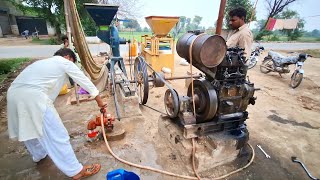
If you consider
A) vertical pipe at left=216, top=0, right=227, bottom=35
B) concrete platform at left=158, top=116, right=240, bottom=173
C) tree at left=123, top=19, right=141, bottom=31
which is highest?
tree at left=123, top=19, right=141, bottom=31

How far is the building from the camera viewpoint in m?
23.6

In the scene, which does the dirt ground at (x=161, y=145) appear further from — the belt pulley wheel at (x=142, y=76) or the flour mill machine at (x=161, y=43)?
the flour mill machine at (x=161, y=43)

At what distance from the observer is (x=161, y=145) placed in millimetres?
3354

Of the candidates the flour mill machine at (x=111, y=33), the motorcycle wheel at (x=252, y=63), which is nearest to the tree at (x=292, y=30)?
the motorcycle wheel at (x=252, y=63)

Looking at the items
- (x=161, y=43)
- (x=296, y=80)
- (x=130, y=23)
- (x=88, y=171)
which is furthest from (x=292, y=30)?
(x=88, y=171)

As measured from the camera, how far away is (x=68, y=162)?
2.42 metres

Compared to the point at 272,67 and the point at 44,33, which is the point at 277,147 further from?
the point at 44,33

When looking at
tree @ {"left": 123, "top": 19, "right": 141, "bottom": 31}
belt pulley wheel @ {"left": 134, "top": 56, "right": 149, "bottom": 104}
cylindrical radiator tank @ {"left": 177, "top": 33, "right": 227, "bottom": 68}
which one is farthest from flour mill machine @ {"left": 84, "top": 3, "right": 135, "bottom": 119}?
tree @ {"left": 123, "top": 19, "right": 141, "bottom": 31}

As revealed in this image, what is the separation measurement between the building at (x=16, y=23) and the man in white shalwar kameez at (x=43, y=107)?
27622 millimetres

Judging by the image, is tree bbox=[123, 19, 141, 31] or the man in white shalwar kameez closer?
the man in white shalwar kameez

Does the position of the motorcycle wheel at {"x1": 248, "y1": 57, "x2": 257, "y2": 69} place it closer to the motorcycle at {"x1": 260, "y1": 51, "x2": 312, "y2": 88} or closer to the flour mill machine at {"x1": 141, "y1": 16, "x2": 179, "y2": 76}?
the motorcycle at {"x1": 260, "y1": 51, "x2": 312, "y2": 88}

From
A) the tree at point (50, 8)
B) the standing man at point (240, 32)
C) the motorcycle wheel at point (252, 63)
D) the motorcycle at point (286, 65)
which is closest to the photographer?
the standing man at point (240, 32)

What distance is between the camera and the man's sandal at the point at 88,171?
2535 millimetres

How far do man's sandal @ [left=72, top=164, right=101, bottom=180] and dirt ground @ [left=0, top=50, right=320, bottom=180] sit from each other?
0.24ft
